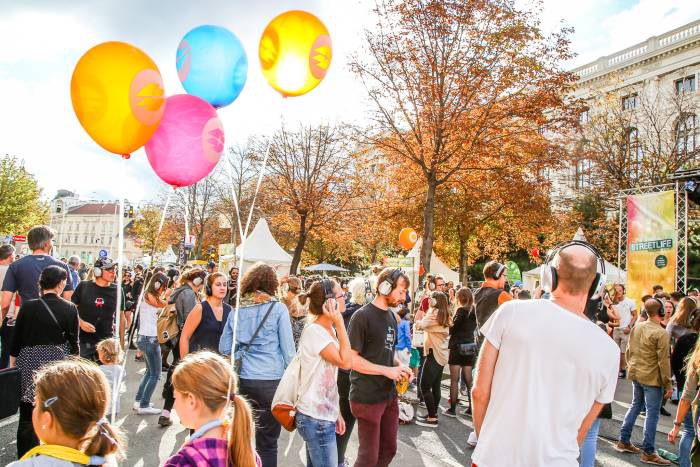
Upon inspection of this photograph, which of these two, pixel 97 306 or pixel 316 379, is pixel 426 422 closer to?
pixel 316 379

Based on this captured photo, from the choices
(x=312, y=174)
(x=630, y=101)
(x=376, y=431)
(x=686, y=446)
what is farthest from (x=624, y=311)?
(x=630, y=101)

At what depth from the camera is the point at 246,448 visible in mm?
2082

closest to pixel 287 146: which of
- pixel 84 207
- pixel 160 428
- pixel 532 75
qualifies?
pixel 532 75

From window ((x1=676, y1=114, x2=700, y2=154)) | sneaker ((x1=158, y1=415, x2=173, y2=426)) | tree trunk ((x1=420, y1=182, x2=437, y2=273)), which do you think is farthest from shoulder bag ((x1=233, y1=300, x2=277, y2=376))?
window ((x1=676, y1=114, x2=700, y2=154))

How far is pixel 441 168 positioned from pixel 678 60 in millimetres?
26767

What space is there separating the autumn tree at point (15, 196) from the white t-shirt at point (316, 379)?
37.7m

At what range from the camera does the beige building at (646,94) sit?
25.6 meters

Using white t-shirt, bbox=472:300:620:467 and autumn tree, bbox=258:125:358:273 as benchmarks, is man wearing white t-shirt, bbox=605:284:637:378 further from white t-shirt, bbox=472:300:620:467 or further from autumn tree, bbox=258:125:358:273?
autumn tree, bbox=258:125:358:273

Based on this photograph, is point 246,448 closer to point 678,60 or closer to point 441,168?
point 441,168

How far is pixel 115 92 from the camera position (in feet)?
11.0

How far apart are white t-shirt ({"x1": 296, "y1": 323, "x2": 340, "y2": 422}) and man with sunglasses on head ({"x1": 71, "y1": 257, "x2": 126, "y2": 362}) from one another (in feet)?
11.6

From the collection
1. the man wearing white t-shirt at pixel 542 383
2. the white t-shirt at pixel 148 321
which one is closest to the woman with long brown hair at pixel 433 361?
the white t-shirt at pixel 148 321

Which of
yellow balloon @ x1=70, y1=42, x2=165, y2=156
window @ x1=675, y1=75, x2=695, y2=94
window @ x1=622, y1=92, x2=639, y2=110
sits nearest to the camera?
yellow balloon @ x1=70, y1=42, x2=165, y2=156

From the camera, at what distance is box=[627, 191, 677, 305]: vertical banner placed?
1354 centimetres
